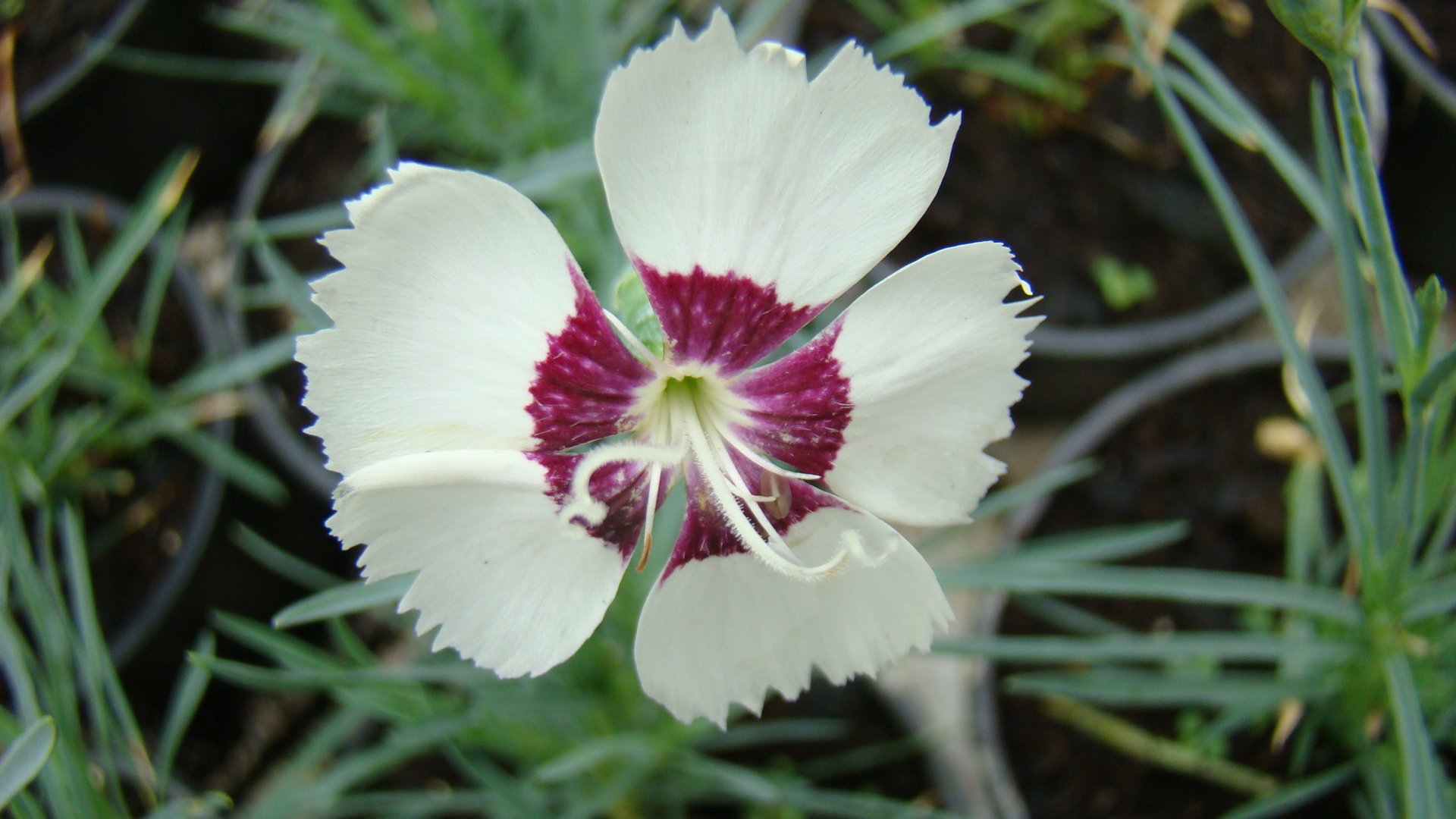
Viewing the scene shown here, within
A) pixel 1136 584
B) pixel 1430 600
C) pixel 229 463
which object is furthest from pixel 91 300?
pixel 1430 600

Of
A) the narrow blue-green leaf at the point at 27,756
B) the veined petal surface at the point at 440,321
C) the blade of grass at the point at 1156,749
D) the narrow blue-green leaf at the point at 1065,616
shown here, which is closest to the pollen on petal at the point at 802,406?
the veined petal surface at the point at 440,321

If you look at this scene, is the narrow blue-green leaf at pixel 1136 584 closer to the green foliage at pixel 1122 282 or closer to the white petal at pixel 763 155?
the white petal at pixel 763 155

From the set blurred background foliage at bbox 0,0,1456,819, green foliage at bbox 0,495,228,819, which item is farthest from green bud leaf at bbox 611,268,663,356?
green foliage at bbox 0,495,228,819

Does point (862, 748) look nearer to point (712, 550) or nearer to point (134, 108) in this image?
point (712, 550)

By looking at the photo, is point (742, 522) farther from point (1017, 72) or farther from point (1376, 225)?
point (1017, 72)

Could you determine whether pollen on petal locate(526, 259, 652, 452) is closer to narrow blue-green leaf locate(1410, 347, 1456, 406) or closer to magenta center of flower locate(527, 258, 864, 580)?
magenta center of flower locate(527, 258, 864, 580)

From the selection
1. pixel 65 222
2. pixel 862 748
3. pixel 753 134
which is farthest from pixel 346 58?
pixel 862 748
